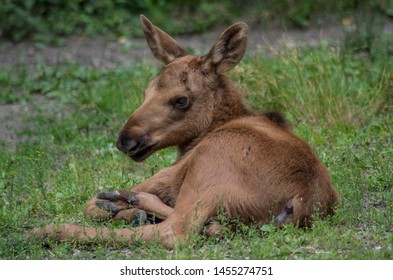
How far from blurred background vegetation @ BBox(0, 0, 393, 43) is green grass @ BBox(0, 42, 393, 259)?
65.1 inches

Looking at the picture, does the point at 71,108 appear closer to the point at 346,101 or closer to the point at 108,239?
the point at 346,101

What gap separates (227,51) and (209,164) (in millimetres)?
1458

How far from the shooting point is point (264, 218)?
6781 mm

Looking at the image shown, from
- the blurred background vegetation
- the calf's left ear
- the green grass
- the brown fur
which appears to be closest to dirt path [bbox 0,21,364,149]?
the blurred background vegetation

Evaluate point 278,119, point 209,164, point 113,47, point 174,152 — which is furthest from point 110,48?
point 209,164

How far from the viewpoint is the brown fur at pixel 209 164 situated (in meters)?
6.73

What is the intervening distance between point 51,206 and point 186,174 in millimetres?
1695

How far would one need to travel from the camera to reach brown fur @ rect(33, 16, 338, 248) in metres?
6.73

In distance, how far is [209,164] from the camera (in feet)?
22.6

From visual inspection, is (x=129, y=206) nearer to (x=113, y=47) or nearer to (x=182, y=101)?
(x=182, y=101)

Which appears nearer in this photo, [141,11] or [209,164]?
[209,164]

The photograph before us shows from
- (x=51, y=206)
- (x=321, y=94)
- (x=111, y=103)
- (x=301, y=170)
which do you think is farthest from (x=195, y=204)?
(x=111, y=103)

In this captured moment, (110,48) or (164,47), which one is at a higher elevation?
(164,47)

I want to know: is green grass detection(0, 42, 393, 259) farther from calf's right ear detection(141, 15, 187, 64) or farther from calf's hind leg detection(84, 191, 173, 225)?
calf's right ear detection(141, 15, 187, 64)
